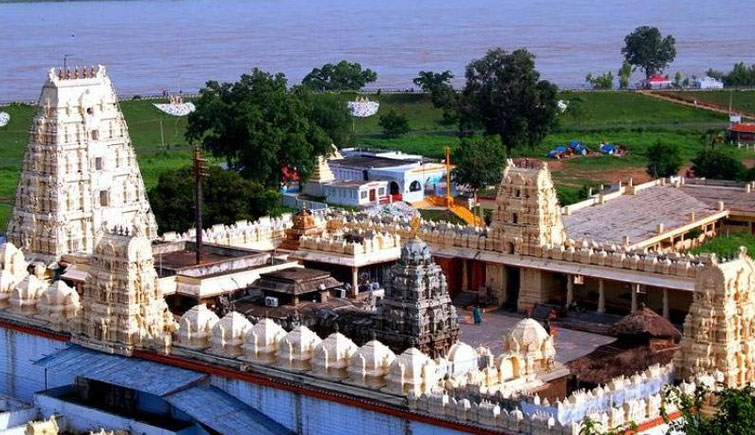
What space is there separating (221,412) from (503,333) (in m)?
8.28

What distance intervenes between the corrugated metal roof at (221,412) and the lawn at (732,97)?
73842 millimetres

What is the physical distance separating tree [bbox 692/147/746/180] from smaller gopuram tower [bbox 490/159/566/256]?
33.1 m

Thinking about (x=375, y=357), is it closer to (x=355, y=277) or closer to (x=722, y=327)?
(x=722, y=327)

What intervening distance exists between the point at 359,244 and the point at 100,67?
10.4m

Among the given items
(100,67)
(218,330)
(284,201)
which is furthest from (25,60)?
(218,330)

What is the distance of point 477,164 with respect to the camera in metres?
75.0

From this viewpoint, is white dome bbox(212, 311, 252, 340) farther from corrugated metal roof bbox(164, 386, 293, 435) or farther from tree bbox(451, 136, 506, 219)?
tree bbox(451, 136, 506, 219)

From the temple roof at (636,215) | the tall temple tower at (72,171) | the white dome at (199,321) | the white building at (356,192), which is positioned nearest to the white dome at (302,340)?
the white dome at (199,321)

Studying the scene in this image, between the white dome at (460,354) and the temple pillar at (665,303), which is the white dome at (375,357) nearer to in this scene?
the white dome at (460,354)

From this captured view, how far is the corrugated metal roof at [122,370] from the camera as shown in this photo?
3559 centimetres

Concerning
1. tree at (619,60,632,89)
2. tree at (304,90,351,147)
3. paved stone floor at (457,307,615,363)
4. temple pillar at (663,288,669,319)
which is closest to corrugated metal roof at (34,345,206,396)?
paved stone floor at (457,307,615,363)

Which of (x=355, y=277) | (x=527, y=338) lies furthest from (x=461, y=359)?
(x=355, y=277)

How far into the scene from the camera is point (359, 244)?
43750mm

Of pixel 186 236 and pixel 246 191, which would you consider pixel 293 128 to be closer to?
pixel 246 191
